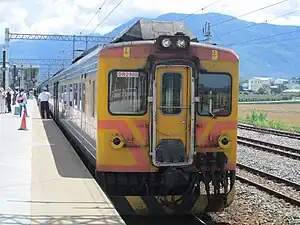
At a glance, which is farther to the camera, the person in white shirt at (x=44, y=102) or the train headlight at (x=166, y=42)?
A: the person in white shirt at (x=44, y=102)

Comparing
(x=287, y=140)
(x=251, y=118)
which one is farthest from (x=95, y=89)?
(x=251, y=118)

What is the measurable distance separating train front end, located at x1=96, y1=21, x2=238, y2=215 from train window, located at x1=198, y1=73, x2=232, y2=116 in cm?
2

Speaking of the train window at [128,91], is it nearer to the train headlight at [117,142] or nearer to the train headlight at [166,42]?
the train headlight at [117,142]

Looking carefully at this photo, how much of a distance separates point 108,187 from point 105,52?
191 cm

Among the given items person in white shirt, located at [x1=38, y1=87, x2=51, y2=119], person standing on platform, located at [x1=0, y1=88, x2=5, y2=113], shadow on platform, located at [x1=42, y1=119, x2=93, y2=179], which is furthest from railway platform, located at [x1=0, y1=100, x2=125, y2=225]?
person standing on platform, located at [x1=0, y1=88, x2=5, y2=113]

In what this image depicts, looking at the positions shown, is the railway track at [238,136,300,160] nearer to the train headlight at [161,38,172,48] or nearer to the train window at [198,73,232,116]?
the train window at [198,73,232,116]

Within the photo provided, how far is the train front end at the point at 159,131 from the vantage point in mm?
8289

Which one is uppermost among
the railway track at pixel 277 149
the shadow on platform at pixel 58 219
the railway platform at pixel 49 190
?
the railway platform at pixel 49 190

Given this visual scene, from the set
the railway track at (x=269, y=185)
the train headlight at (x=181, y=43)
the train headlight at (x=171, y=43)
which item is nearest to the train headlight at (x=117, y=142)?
the train headlight at (x=171, y=43)

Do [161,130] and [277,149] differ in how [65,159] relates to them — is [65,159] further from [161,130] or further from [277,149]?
[277,149]

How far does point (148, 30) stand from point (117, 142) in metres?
2.04

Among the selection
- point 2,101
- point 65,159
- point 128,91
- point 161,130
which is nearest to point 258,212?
point 161,130

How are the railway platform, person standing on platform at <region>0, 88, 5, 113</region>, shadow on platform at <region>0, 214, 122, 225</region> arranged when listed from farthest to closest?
person standing on platform at <region>0, 88, 5, 113</region> → the railway platform → shadow on platform at <region>0, 214, 122, 225</region>

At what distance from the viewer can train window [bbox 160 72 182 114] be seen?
828 centimetres
